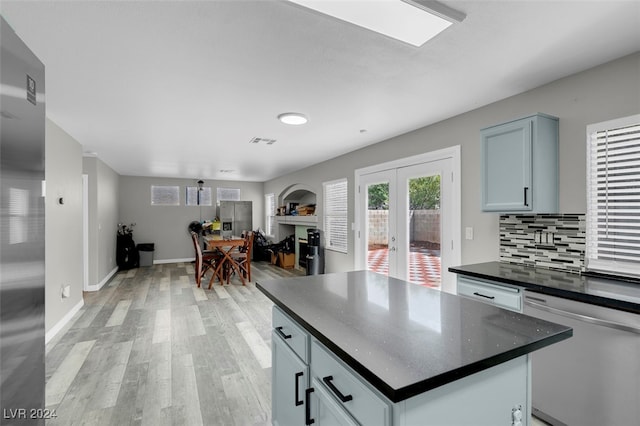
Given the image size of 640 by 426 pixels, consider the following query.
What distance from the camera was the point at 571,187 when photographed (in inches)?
91.6

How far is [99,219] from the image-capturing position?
5.55 m

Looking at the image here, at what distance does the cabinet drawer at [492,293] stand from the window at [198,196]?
26.0ft

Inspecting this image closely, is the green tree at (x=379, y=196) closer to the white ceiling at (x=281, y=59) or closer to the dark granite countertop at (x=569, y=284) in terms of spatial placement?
the white ceiling at (x=281, y=59)

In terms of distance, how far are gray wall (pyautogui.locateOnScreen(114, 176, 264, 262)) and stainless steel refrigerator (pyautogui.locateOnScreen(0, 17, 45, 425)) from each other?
799 centimetres

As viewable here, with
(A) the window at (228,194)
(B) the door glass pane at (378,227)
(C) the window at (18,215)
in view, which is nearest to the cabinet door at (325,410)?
(C) the window at (18,215)

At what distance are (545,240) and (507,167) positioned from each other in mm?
675

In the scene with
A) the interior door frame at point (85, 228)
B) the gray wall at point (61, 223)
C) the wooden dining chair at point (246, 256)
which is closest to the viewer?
the gray wall at point (61, 223)

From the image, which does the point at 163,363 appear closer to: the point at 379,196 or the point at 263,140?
the point at 263,140

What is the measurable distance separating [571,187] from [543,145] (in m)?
0.38

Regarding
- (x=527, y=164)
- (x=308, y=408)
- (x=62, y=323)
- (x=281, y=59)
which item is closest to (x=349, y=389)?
(x=308, y=408)

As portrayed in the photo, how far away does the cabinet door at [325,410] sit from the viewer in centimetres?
100

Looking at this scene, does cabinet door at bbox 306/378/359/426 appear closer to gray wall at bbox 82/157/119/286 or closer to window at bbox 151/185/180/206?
gray wall at bbox 82/157/119/286

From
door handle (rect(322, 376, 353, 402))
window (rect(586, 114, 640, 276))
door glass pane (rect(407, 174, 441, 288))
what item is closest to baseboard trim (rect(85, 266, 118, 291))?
door glass pane (rect(407, 174, 441, 288))

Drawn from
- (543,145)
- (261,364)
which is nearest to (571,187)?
(543,145)
